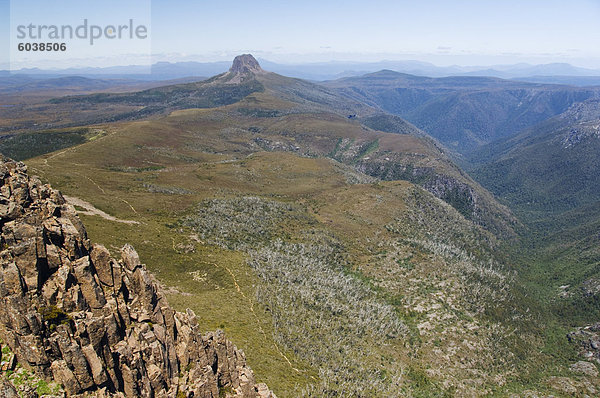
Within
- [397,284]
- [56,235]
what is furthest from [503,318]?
[56,235]

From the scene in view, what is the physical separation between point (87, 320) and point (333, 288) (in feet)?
209

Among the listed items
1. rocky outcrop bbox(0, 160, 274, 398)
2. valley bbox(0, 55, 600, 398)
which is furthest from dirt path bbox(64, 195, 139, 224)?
rocky outcrop bbox(0, 160, 274, 398)

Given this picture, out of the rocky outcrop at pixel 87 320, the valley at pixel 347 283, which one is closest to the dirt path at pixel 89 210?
the valley at pixel 347 283

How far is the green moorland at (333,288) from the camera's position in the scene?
202ft

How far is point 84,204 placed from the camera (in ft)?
290

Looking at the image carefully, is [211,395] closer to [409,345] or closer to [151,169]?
[409,345]

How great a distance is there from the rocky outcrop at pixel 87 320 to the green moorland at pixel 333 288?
18907mm

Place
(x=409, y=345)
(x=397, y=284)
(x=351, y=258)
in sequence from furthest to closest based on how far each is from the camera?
1. (x=351, y=258)
2. (x=397, y=284)
3. (x=409, y=345)

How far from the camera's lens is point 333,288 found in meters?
85.0

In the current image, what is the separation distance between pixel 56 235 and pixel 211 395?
2065 cm

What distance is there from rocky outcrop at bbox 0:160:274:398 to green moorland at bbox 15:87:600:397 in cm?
1891

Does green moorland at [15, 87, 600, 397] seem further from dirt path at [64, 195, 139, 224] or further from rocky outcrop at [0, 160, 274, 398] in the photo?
rocky outcrop at [0, 160, 274, 398]

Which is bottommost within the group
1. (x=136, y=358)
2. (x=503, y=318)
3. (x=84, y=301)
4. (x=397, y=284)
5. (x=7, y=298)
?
(x=503, y=318)

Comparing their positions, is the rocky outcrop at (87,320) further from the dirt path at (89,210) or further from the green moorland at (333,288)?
the dirt path at (89,210)
